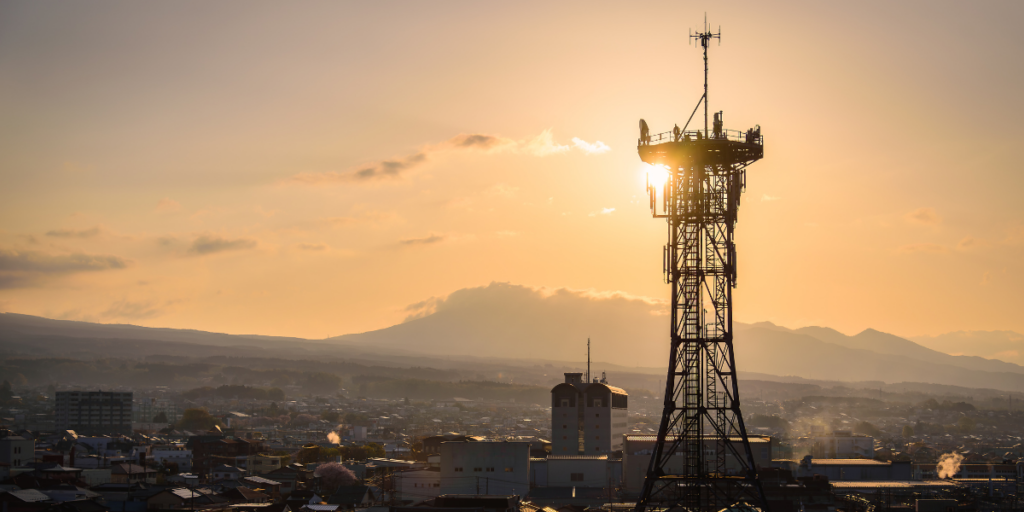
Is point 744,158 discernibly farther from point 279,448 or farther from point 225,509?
point 279,448

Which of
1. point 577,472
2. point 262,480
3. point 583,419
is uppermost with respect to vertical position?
point 583,419

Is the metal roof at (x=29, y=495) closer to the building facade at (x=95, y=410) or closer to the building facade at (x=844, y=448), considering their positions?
the building facade at (x=844, y=448)

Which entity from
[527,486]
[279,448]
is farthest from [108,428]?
[527,486]

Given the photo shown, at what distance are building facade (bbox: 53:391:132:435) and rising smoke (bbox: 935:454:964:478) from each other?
104393 millimetres

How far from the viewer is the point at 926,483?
73.9m

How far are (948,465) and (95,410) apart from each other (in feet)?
365

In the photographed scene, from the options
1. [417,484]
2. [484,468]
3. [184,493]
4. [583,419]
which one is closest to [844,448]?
[583,419]

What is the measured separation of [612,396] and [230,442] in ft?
113

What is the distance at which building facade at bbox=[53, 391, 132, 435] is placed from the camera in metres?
144

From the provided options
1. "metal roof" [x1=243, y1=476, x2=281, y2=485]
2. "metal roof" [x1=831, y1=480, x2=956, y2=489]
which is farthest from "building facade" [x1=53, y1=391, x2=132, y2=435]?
"metal roof" [x1=831, y1=480, x2=956, y2=489]

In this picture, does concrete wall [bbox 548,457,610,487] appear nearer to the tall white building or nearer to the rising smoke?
the tall white building

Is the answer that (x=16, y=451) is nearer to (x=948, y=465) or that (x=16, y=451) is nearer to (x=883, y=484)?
(x=883, y=484)

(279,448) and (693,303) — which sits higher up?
(693,303)

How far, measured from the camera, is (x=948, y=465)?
333ft
